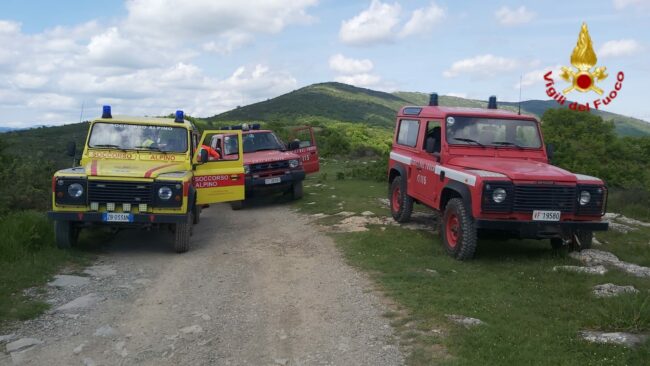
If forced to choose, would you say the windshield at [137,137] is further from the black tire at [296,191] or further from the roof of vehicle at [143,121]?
the black tire at [296,191]

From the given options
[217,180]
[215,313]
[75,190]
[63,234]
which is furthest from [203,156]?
[215,313]

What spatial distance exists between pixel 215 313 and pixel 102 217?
10.2 ft

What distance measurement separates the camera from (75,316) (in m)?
5.34

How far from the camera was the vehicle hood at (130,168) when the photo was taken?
25.2 ft

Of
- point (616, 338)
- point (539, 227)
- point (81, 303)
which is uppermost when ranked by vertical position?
point (539, 227)

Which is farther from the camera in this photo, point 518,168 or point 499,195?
point 518,168

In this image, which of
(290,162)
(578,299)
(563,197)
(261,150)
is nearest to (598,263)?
(563,197)

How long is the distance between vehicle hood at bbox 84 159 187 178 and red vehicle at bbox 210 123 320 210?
4200 mm

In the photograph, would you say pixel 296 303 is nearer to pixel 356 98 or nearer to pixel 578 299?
pixel 578 299

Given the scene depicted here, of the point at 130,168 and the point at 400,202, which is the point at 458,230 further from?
the point at 130,168

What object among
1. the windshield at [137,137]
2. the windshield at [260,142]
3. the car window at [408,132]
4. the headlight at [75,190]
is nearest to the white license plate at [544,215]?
the car window at [408,132]

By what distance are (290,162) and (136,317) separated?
841 centimetres

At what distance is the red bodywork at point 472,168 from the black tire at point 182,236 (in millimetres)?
3989

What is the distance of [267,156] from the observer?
13484 mm
